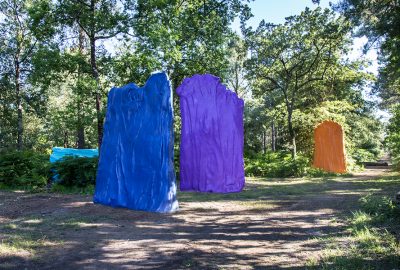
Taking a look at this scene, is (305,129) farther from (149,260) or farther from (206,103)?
(149,260)

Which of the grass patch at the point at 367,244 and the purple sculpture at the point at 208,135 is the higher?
the purple sculpture at the point at 208,135

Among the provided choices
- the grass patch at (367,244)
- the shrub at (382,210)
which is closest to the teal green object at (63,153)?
the shrub at (382,210)

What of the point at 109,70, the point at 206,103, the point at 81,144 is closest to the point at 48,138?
the point at 81,144

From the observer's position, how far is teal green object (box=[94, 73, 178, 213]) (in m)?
7.71

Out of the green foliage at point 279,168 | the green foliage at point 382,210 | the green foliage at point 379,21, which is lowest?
the green foliage at point 382,210

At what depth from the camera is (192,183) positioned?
10992 mm

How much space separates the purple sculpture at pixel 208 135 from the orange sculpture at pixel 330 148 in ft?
29.2

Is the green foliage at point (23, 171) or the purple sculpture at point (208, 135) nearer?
the purple sculpture at point (208, 135)

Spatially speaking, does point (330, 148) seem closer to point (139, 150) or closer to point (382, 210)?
point (382, 210)

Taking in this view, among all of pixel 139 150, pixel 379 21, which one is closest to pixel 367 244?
pixel 139 150

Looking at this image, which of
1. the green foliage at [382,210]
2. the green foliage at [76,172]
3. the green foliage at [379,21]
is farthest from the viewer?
the green foliage at [76,172]

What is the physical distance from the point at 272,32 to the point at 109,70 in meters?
9.76

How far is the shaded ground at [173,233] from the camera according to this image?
4.35 meters

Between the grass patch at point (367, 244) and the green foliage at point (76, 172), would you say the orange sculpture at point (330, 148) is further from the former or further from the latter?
the grass patch at point (367, 244)
